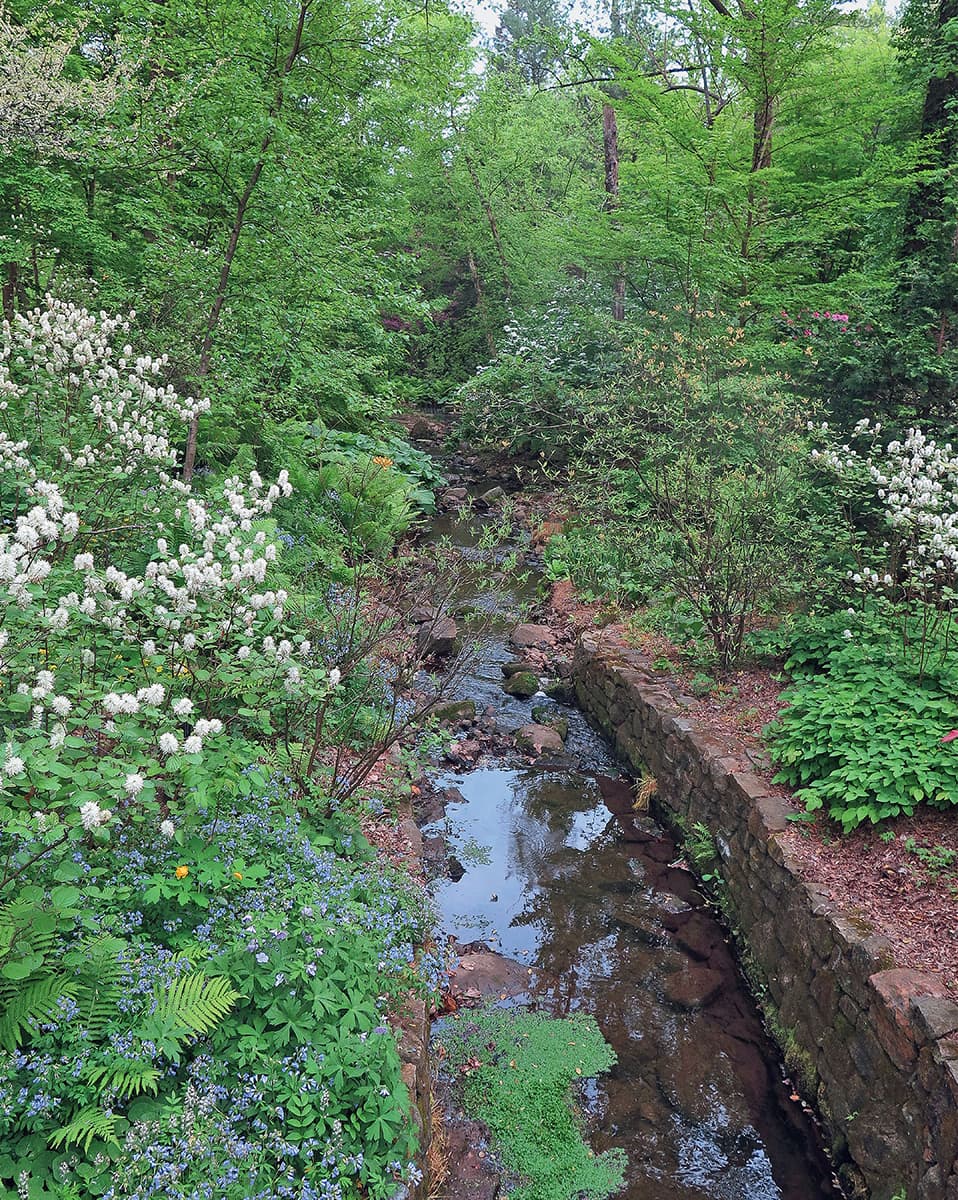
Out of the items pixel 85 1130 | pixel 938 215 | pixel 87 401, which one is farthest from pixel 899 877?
pixel 938 215

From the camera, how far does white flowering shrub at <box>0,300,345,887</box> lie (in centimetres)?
265

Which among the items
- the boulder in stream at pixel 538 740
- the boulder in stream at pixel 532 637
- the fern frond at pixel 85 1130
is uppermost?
the fern frond at pixel 85 1130

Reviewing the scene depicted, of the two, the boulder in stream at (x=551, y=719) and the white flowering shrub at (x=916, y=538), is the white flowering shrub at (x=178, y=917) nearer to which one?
the white flowering shrub at (x=916, y=538)

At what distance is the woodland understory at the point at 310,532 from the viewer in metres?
2.60

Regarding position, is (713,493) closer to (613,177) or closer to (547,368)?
(547,368)

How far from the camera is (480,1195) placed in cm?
352

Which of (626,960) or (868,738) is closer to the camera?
(868,738)

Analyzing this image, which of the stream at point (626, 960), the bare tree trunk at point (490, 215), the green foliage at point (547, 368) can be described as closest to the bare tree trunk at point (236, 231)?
the stream at point (626, 960)

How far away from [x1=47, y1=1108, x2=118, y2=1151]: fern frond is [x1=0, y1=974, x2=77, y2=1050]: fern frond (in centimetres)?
29

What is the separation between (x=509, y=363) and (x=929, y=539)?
1271cm

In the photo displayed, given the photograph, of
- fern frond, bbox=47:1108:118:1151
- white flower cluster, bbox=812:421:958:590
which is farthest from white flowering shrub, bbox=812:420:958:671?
fern frond, bbox=47:1108:118:1151

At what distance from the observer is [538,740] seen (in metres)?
8.20

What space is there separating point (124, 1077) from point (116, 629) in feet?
5.46

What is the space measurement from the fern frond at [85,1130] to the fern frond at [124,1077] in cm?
7
